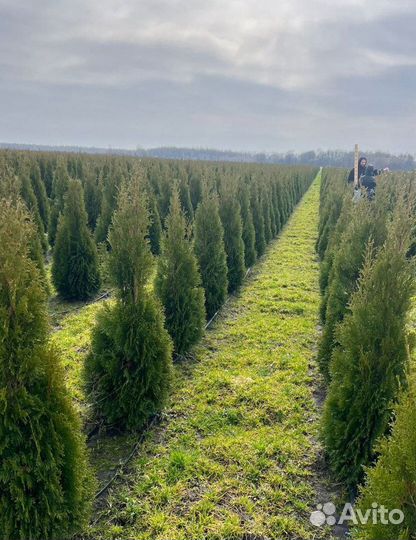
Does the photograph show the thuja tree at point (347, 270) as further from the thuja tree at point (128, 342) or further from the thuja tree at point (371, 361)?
the thuja tree at point (128, 342)

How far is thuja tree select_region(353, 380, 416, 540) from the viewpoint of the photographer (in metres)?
2.56

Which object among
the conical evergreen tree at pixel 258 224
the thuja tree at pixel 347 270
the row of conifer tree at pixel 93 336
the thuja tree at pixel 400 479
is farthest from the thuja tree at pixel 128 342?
the conical evergreen tree at pixel 258 224

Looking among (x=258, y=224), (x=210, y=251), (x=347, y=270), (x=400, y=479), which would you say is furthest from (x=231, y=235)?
(x=400, y=479)

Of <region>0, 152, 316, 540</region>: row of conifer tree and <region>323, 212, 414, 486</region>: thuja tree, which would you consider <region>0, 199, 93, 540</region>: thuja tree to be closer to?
<region>0, 152, 316, 540</region>: row of conifer tree

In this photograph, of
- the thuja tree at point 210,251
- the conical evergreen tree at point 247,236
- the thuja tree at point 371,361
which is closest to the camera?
the thuja tree at point 371,361

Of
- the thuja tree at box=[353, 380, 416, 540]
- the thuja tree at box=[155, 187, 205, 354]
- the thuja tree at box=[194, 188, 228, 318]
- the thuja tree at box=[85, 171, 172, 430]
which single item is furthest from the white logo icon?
the thuja tree at box=[194, 188, 228, 318]

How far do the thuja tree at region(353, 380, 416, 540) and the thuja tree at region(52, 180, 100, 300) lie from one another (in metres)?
8.57

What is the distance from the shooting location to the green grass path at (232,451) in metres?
3.96

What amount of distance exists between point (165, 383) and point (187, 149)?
173 meters

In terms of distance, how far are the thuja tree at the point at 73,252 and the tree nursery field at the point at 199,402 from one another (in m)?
1.41

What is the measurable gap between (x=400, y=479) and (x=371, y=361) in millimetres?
1645

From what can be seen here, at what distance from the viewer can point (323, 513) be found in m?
4.12

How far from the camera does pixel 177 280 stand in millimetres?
7184

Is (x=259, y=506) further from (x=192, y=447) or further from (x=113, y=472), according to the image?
(x=113, y=472)
